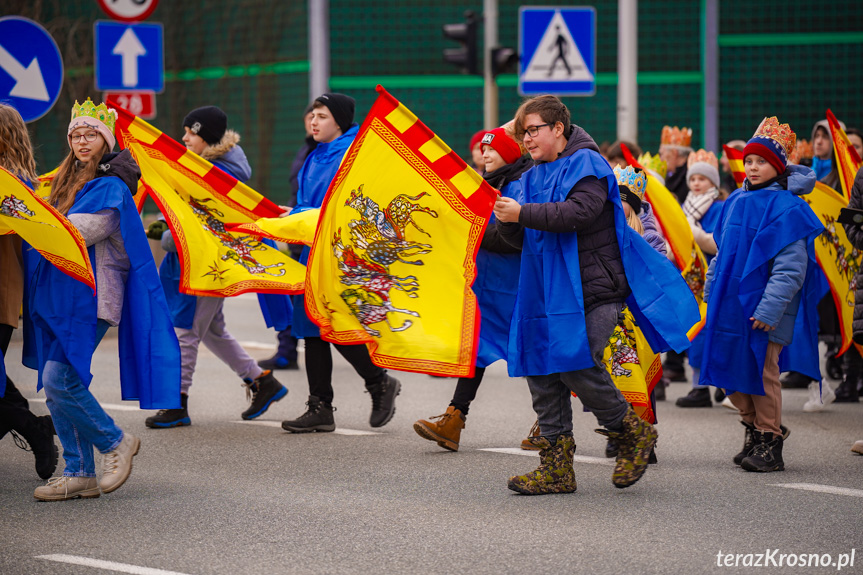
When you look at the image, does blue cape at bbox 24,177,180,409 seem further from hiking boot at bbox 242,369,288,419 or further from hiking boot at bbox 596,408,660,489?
hiking boot at bbox 596,408,660,489

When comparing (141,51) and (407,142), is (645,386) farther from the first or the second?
(141,51)

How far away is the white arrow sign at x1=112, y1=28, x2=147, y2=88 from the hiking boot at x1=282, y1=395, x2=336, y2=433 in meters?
5.15

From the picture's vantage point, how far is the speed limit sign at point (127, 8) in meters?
11.3

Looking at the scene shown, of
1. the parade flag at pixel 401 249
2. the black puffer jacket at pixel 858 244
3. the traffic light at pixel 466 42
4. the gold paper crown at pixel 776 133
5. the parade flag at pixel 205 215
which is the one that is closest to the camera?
the parade flag at pixel 401 249

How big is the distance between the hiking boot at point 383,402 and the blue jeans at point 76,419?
206 centimetres

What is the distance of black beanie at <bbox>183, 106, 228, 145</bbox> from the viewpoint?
7570 millimetres

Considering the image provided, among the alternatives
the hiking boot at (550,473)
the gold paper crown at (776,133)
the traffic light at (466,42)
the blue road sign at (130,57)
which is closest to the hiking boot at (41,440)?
the hiking boot at (550,473)

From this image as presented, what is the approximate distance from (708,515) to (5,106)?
152 inches

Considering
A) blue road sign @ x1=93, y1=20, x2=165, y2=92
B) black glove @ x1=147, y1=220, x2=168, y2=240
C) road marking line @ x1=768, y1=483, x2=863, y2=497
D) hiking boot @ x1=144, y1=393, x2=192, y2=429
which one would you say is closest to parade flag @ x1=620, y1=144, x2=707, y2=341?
road marking line @ x1=768, y1=483, x2=863, y2=497

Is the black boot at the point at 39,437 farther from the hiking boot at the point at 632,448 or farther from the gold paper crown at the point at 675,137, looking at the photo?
the gold paper crown at the point at 675,137

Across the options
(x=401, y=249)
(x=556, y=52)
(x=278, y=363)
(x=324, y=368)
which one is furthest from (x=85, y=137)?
(x=556, y=52)

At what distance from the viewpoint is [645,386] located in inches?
245

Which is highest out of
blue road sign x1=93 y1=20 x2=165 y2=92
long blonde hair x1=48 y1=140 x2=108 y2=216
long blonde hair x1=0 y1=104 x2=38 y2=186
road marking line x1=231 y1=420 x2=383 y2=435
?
blue road sign x1=93 y1=20 x2=165 y2=92

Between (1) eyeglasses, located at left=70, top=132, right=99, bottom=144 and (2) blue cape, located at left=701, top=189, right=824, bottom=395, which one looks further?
(2) blue cape, located at left=701, top=189, right=824, bottom=395
